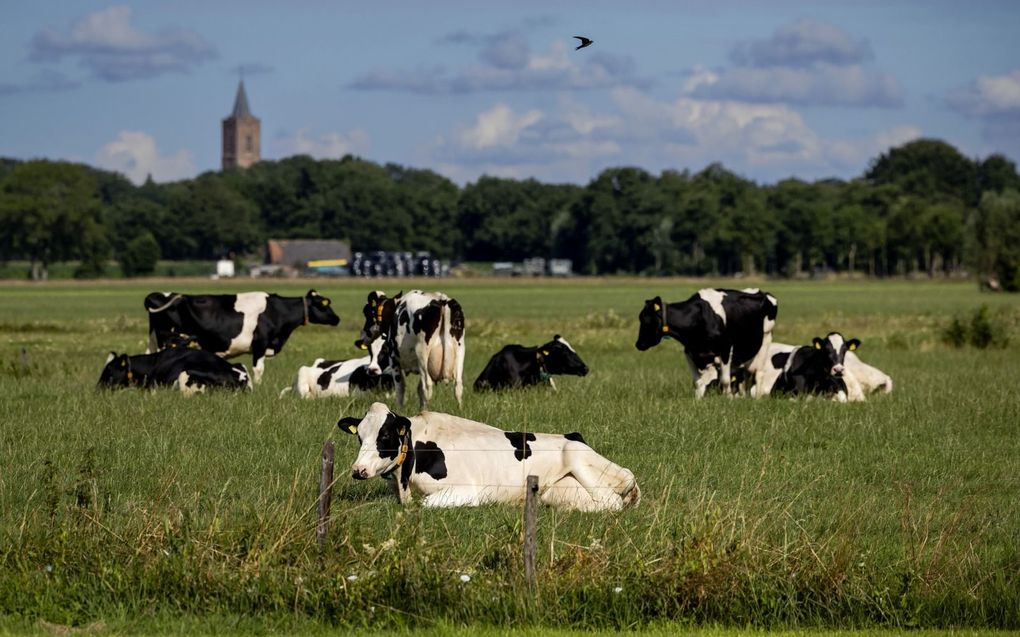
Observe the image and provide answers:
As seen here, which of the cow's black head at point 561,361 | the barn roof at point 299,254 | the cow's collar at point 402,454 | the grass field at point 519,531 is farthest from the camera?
the barn roof at point 299,254

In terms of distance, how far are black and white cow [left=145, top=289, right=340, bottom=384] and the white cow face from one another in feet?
44.9

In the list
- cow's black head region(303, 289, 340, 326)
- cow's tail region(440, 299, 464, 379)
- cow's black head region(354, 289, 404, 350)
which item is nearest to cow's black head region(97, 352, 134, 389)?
cow's black head region(354, 289, 404, 350)

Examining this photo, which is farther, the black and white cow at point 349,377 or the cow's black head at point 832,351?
the cow's black head at point 832,351

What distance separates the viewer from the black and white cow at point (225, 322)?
86.2 ft

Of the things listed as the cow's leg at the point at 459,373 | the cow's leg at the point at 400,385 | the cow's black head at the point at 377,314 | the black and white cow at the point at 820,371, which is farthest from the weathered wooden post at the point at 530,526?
the black and white cow at the point at 820,371

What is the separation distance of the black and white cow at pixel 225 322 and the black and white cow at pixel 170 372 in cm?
314

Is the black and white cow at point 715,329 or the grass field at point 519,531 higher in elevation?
the black and white cow at point 715,329

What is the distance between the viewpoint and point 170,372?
2242 centimetres

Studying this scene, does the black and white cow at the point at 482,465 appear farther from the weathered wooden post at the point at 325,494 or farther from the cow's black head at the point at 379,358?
the cow's black head at the point at 379,358

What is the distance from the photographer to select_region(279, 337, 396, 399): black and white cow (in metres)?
22.5

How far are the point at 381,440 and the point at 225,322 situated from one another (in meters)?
14.6

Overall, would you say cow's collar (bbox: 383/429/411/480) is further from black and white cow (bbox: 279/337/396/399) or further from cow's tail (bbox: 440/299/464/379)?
black and white cow (bbox: 279/337/396/399)

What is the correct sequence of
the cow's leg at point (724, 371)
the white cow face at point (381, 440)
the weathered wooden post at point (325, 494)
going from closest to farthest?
the weathered wooden post at point (325, 494), the white cow face at point (381, 440), the cow's leg at point (724, 371)

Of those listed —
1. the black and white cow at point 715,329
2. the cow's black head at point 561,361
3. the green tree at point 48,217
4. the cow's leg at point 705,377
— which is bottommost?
the cow's leg at point 705,377
